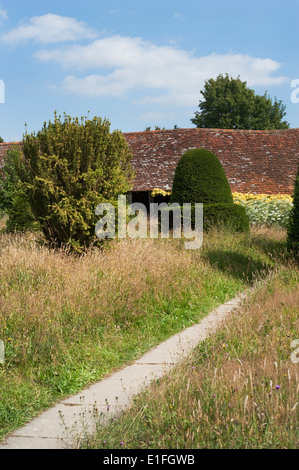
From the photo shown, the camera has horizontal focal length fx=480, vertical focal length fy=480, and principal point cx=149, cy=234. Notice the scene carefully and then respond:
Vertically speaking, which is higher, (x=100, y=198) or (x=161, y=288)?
(x=100, y=198)

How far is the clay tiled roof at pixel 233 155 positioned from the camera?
20734 mm

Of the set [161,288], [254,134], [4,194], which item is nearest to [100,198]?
[161,288]

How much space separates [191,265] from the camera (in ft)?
30.5

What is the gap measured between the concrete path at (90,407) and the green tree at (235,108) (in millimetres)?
36799

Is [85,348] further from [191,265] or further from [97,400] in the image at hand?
[191,265]

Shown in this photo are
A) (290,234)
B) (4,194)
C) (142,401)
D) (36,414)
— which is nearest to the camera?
(142,401)

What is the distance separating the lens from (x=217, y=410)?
136 inches

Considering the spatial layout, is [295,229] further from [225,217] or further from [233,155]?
[233,155]

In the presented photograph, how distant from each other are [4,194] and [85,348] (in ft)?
45.0

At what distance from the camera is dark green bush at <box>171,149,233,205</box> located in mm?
15109

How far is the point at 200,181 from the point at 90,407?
11678 millimetres

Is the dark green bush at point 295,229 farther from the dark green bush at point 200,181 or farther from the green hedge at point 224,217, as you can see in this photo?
the dark green bush at point 200,181

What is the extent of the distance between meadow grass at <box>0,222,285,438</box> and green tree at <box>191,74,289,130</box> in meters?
32.6

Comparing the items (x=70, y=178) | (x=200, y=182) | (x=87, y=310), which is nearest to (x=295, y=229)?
(x=70, y=178)
